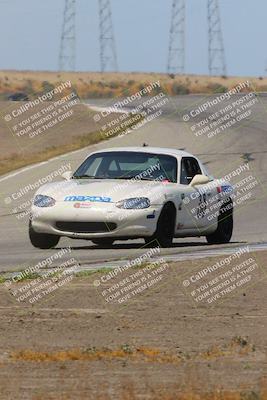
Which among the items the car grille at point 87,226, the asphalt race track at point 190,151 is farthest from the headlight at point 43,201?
the asphalt race track at point 190,151

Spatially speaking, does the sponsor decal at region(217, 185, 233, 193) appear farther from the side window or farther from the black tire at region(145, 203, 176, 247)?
the black tire at region(145, 203, 176, 247)

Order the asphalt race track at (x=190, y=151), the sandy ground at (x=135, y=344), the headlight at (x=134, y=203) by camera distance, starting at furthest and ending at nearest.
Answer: the asphalt race track at (x=190, y=151) < the headlight at (x=134, y=203) < the sandy ground at (x=135, y=344)

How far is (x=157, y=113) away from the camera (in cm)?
5397

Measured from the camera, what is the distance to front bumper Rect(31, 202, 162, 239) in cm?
1823

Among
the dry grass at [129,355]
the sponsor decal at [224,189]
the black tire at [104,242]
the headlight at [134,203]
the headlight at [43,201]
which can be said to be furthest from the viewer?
the sponsor decal at [224,189]

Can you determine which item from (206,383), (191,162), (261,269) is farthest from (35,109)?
(206,383)

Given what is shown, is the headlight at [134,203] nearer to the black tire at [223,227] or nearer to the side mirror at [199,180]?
the side mirror at [199,180]

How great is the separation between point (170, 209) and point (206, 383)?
10732 millimetres

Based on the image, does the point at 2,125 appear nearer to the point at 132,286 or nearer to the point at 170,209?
the point at 170,209

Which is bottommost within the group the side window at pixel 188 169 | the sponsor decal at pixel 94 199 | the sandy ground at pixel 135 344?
the side window at pixel 188 169

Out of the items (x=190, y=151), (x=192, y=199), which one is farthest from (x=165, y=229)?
(x=190, y=151)

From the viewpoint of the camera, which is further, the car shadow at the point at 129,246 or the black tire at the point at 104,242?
the car shadow at the point at 129,246

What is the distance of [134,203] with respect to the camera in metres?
18.5

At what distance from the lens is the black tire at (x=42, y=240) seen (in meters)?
19.0
